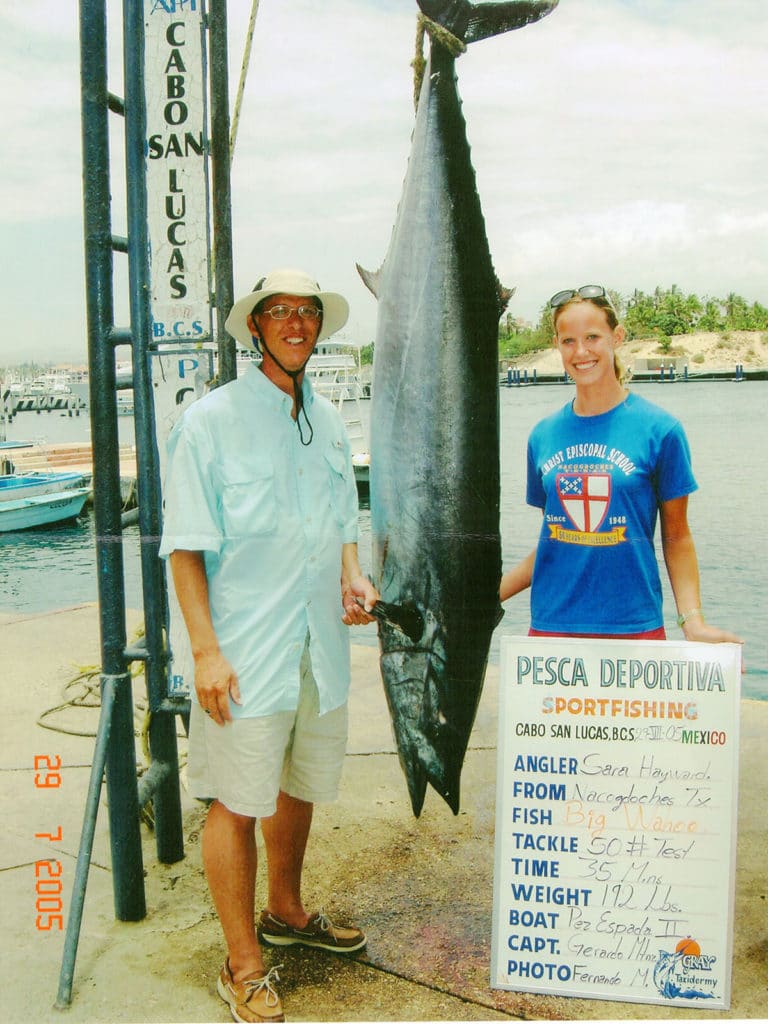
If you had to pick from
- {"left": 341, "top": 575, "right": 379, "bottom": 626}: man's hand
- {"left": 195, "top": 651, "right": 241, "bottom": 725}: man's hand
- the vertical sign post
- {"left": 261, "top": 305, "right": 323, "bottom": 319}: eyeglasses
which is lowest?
{"left": 195, "top": 651, "right": 241, "bottom": 725}: man's hand

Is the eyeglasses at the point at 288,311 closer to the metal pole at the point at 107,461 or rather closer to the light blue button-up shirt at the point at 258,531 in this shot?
the light blue button-up shirt at the point at 258,531

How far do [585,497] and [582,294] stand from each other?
0.40 meters

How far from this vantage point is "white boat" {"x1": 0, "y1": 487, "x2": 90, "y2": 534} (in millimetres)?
14922

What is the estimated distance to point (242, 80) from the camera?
2076 mm

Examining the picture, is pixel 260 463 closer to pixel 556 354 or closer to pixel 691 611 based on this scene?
pixel 556 354

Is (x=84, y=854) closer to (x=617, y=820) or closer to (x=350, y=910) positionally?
(x=350, y=910)

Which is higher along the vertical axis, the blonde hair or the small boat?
the blonde hair

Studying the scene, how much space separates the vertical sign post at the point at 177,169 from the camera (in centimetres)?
206

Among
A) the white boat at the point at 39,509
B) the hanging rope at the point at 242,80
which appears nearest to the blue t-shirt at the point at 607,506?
the hanging rope at the point at 242,80

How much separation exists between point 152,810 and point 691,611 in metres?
1.59

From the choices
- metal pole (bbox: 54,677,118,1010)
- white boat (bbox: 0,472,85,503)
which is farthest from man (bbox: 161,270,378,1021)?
white boat (bbox: 0,472,85,503)

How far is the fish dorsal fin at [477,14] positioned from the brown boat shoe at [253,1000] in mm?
1884

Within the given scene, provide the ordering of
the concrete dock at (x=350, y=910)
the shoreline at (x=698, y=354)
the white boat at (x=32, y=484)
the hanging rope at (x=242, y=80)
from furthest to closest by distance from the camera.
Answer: the white boat at (x=32, y=484) → the shoreline at (x=698, y=354) → the hanging rope at (x=242, y=80) → the concrete dock at (x=350, y=910)

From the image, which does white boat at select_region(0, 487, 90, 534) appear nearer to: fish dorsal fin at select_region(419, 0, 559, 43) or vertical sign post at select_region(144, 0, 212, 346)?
vertical sign post at select_region(144, 0, 212, 346)
